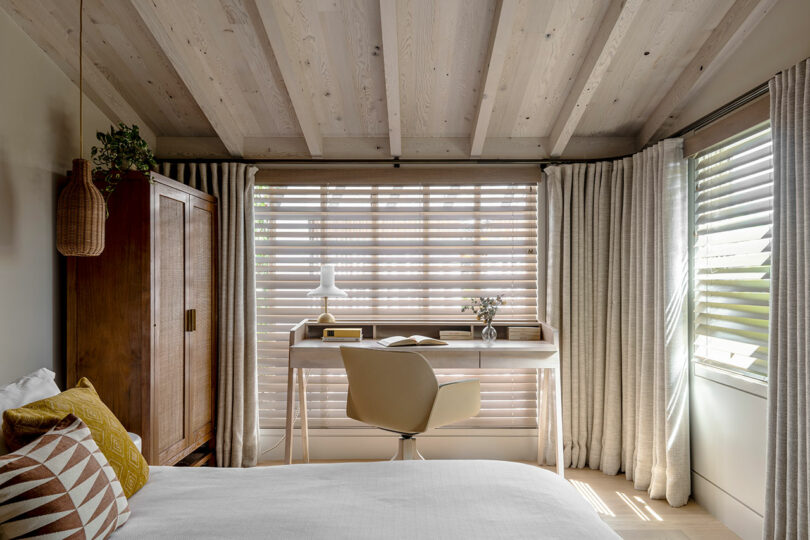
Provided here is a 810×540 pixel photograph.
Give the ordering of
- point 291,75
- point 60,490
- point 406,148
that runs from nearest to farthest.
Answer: point 60,490 < point 291,75 < point 406,148

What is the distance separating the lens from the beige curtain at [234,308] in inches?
134

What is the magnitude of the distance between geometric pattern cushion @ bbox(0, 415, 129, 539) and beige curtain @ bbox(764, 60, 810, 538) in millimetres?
2435

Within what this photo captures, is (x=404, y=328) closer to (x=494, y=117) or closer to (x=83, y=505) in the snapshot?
(x=494, y=117)

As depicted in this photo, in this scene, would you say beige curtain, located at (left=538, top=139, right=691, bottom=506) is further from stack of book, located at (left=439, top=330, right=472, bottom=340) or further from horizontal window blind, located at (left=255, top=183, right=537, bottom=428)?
stack of book, located at (left=439, top=330, right=472, bottom=340)

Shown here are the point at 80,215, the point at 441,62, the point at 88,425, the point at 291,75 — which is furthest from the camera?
the point at 441,62

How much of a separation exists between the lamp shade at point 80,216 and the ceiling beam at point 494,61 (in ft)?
6.80

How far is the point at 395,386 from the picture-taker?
2.65 metres

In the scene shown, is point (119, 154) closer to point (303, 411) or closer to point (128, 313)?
point (128, 313)

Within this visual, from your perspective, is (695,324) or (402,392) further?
(695,324)

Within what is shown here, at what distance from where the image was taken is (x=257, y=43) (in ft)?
8.80

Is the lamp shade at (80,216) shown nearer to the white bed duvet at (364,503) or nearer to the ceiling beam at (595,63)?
the white bed duvet at (364,503)

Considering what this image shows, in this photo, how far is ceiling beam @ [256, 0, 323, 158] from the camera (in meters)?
2.36

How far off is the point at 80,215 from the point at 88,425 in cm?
113

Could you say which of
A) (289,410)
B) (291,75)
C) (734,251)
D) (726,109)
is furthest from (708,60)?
(289,410)
